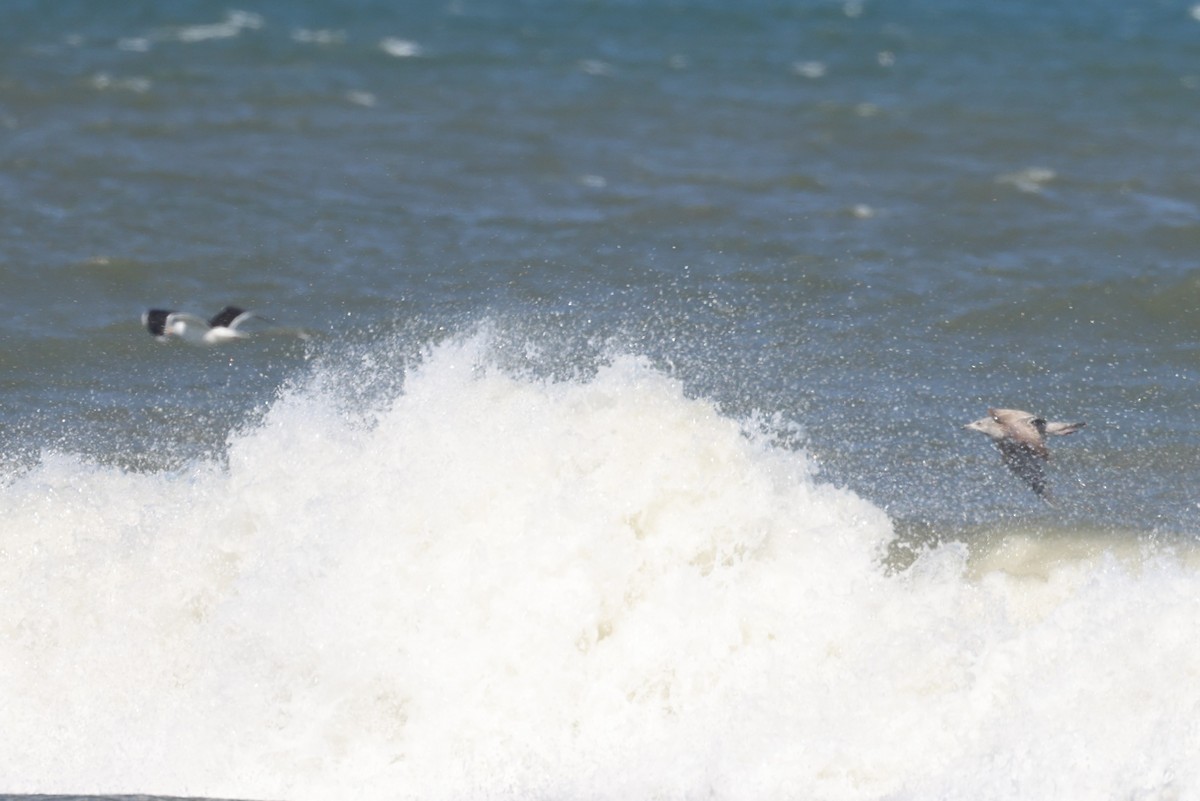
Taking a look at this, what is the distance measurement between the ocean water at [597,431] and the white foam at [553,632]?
2cm

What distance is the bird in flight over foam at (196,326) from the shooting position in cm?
928

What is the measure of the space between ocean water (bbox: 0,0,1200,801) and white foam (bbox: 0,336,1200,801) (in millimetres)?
18

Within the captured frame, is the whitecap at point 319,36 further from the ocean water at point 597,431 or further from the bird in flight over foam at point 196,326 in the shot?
the bird in flight over foam at point 196,326

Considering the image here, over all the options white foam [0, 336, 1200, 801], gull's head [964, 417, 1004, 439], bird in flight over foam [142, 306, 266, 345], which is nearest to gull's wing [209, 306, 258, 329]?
bird in flight over foam [142, 306, 266, 345]

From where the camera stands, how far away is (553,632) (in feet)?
21.3

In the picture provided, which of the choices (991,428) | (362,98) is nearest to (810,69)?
(362,98)

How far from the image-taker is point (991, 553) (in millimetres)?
7336

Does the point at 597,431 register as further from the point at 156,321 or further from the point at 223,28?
the point at 223,28

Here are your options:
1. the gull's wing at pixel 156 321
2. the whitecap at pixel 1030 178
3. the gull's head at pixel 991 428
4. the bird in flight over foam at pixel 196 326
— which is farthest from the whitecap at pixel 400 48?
the gull's head at pixel 991 428

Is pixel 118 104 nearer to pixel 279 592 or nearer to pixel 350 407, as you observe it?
pixel 350 407

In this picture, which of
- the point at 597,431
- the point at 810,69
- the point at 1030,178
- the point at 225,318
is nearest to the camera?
→ the point at 597,431

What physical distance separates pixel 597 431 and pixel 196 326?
3.33 meters

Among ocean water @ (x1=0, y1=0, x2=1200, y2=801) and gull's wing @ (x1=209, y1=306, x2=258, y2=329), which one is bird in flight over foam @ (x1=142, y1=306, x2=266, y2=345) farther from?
ocean water @ (x1=0, y1=0, x2=1200, y2=801)

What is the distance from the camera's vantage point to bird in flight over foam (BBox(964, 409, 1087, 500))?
705 cm
